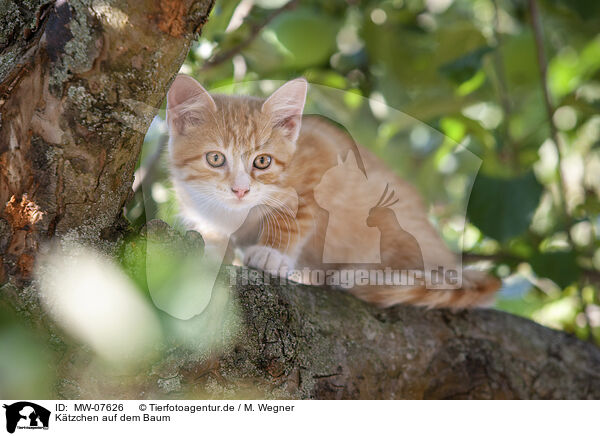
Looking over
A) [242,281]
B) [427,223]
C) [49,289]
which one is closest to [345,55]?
[427,223]

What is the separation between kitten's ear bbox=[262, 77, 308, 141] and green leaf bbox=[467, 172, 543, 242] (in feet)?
1.51

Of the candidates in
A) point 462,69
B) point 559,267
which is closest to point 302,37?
point 462,69

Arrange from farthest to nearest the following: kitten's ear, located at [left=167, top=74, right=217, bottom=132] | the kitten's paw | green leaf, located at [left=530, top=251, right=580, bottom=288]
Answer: green leaf, located at [left=530, top=251, right=580, bottom=288] < the kitten's paw < kitten's ear, located at [left=167, top=74, right=217, bottom=132]

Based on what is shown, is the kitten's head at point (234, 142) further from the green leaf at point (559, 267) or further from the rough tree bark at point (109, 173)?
the green leaf at point (559, 267)

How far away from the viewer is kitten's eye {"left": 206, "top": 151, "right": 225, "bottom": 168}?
83 cm

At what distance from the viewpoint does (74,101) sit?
0.60m

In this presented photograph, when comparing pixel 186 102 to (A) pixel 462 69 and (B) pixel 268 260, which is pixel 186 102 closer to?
(B) pixel 268 260

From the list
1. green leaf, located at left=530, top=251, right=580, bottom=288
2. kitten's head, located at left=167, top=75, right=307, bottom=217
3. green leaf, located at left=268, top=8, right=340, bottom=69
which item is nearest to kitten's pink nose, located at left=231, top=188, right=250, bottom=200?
kitten's head, located at left=167, top=75, right=307, bottom=217

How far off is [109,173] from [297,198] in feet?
1.20

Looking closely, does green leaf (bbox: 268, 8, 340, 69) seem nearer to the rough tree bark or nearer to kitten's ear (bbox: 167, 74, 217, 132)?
kitten's ear (bbox: 167, 74, 217, 132)
